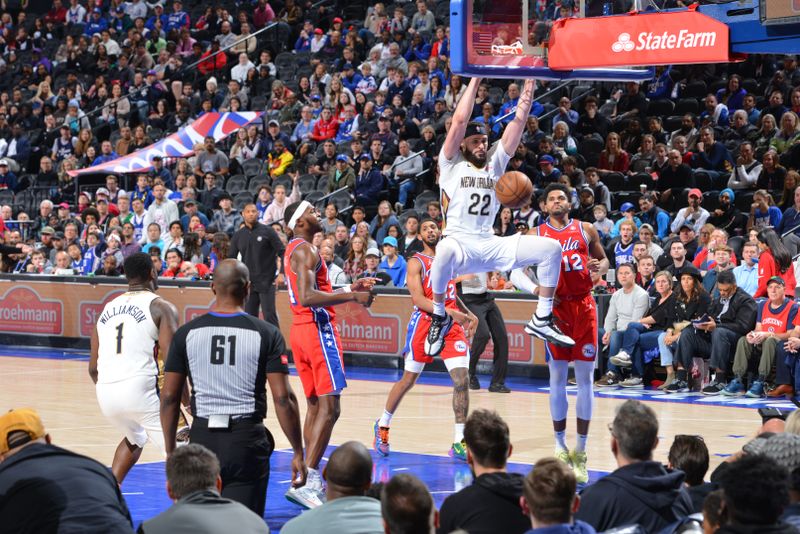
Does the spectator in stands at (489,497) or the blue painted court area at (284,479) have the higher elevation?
the spectator in stands at (489,497)

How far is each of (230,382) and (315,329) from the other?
2.66m

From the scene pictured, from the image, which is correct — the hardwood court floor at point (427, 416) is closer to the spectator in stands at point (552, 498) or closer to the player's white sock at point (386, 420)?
the player's white sock at point (386, 420)

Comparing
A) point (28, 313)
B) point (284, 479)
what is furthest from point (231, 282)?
point (28, 313)

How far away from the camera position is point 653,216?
58.9 feet

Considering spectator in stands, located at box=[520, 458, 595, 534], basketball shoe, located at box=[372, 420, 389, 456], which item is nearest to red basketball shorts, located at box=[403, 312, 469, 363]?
basketball shoe, located at box=[372, 420, 389, 456]

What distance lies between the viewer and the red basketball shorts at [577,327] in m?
9.81

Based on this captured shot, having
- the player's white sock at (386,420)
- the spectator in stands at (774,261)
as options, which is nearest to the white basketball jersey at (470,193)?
the player's white sock at (386,420)

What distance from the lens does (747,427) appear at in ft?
Answer: 39.4

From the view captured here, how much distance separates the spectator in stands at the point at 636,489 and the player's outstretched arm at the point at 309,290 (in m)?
3.80

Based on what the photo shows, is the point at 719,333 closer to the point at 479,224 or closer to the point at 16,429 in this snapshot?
the point at 479,224

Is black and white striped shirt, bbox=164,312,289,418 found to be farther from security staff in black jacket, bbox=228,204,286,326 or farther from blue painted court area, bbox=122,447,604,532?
security staff in black jacket, bbox=228,204,286,326

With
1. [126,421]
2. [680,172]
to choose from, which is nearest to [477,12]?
[126,421]

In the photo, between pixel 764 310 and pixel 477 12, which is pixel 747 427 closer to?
pixel 764 310

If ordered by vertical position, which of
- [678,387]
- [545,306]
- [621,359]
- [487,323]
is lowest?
[678,387]
